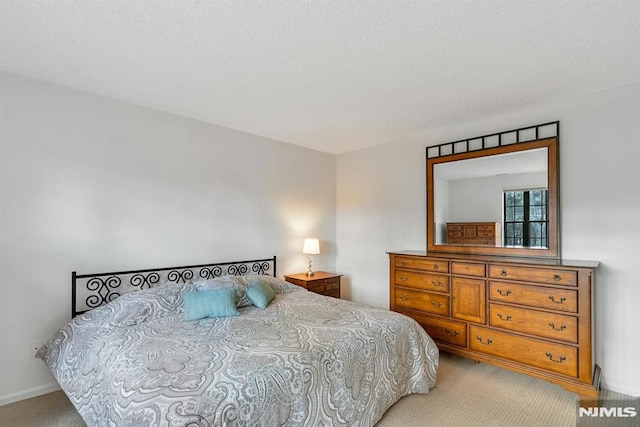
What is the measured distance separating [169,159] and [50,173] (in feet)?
3.26

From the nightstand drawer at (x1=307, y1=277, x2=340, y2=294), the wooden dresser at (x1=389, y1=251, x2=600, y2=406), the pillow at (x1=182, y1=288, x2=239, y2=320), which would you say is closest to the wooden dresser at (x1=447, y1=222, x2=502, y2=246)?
the wooden dresser at (x1=389, y1=251, x2=600, y2=406)

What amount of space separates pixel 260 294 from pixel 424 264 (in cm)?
179

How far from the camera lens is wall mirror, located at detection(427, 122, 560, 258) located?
309 centimetres

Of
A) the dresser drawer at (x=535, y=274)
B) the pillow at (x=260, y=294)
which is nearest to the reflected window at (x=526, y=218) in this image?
the dresser drawer at (x=535, y=274)

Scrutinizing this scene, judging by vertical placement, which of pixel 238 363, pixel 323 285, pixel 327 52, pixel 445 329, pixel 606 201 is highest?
pixel 327 52

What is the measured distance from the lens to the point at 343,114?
3.39m

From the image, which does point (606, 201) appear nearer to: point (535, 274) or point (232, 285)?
point (535, 274)

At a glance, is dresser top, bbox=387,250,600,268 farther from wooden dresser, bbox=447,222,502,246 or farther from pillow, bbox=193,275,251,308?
pillow, bbox=193,275,251,308

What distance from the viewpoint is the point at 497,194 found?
343cm

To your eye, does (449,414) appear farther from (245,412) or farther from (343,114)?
(343,114)

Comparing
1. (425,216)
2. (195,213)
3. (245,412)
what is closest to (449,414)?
(245,412)

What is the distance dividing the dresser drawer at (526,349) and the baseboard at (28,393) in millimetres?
3754

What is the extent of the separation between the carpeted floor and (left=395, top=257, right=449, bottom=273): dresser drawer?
3.41ft

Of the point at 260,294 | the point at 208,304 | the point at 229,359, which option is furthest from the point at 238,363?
the point at 260,294
